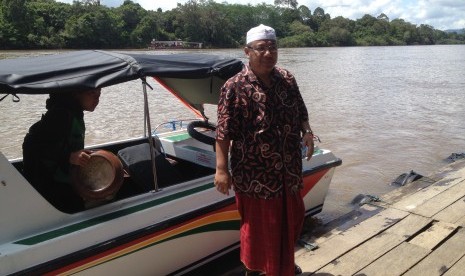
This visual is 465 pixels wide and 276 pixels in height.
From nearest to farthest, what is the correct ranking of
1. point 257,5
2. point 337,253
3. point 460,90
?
point 337,253
point 460,90
point 257,5

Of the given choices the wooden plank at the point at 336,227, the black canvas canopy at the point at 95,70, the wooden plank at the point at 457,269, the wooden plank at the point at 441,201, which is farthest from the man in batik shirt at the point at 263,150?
the wooden plank at the point at 441,201

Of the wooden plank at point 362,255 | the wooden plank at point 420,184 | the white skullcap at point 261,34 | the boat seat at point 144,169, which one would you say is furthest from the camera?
the wooden plank at point 420,184

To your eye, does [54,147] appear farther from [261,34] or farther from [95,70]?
[261,34]

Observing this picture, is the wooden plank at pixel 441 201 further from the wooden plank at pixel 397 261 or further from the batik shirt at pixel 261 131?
the batik shirt at pixel 261 131

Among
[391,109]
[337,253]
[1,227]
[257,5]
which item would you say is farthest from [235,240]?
[257,5]

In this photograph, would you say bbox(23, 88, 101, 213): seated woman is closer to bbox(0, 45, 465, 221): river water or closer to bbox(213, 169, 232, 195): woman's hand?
bbox(213, 169, 232, 195): woman's hand

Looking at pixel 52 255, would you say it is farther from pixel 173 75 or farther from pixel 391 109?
pixel 391 109

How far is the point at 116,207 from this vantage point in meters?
3.09

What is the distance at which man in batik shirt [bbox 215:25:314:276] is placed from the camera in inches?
99.0

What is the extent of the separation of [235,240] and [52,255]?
1626mm

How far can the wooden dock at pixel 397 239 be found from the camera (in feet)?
11.2

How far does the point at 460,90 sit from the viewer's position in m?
19.5

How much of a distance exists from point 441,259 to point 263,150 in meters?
1.94

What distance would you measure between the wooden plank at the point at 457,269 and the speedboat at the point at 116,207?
165 centimetres
